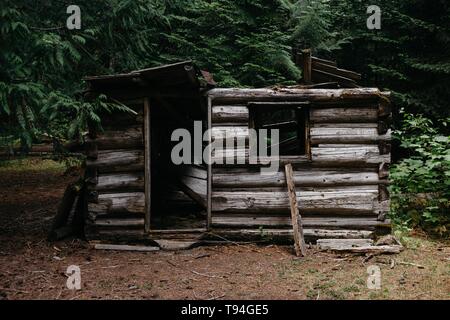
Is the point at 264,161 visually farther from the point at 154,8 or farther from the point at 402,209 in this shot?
the point at 154,8

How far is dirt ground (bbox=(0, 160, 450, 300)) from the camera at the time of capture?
19.3ft

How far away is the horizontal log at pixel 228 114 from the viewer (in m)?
8.34

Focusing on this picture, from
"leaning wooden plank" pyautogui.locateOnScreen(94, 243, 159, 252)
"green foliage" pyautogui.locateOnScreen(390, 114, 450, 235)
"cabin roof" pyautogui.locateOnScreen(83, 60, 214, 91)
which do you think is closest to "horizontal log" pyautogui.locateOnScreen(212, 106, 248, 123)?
"cabin roof" pyautogui.locateOnScreen(83, 60, 214, 91)

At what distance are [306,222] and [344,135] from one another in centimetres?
193

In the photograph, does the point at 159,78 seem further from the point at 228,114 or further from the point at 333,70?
the point at 333,70

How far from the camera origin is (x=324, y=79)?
982 centimetres

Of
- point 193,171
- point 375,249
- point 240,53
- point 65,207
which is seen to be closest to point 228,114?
point 193,171

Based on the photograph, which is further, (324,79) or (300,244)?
(324,79)

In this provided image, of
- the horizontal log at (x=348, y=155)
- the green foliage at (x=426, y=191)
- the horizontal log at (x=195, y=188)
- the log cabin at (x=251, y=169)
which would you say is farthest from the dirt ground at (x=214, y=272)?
the horizontal log at (x=348, y=155)

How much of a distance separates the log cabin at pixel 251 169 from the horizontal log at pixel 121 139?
2cm

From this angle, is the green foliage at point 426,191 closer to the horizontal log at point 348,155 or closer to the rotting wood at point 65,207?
the horizontal log at point 348,155

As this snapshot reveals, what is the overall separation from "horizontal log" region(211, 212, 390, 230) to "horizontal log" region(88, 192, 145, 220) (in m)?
1.60

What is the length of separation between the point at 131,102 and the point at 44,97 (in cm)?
173
